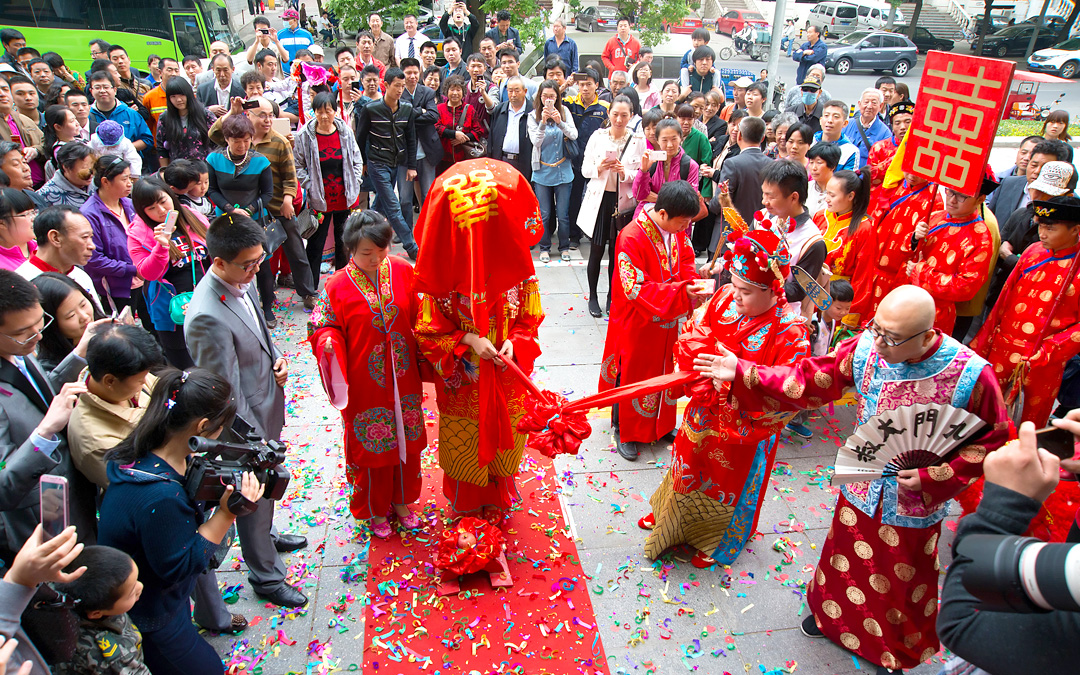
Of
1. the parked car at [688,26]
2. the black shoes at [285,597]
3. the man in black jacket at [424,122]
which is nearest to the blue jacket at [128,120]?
the man in black jacket at [424,122]

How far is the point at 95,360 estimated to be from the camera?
8.18ft

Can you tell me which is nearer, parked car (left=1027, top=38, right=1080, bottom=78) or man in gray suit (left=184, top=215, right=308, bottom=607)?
man in gray suit (left=184, top=215, right=308, bottom=607)

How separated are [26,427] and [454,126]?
6165mm

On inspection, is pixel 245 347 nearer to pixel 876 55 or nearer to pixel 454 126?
pixel 454 126

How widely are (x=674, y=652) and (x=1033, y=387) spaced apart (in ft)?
8.44

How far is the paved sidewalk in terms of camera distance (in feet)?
10.4

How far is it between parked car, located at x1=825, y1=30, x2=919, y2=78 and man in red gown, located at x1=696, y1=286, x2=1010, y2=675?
23.3 m

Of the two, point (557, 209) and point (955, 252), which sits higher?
point (955, 252)

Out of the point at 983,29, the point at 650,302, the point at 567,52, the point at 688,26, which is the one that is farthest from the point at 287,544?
the point at 983,29

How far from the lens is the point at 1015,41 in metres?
24.0

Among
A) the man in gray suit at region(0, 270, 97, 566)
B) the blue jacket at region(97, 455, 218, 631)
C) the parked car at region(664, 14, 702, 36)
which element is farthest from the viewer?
the parked car at region(664, 14, 702, 36)

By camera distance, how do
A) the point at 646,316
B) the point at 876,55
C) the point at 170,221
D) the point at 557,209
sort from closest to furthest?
the point at 170,221 → the point at 646,316 → the point at 557,209 → the point at 876,55

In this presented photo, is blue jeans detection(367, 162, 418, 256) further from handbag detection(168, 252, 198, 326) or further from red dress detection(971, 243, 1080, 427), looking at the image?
red dress detection(971, 243, 1080, 427)

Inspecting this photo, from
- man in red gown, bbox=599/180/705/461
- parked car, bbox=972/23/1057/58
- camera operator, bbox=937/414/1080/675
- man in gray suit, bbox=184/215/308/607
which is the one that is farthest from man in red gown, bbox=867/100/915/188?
parked car, bbox=972/23/1057/58
